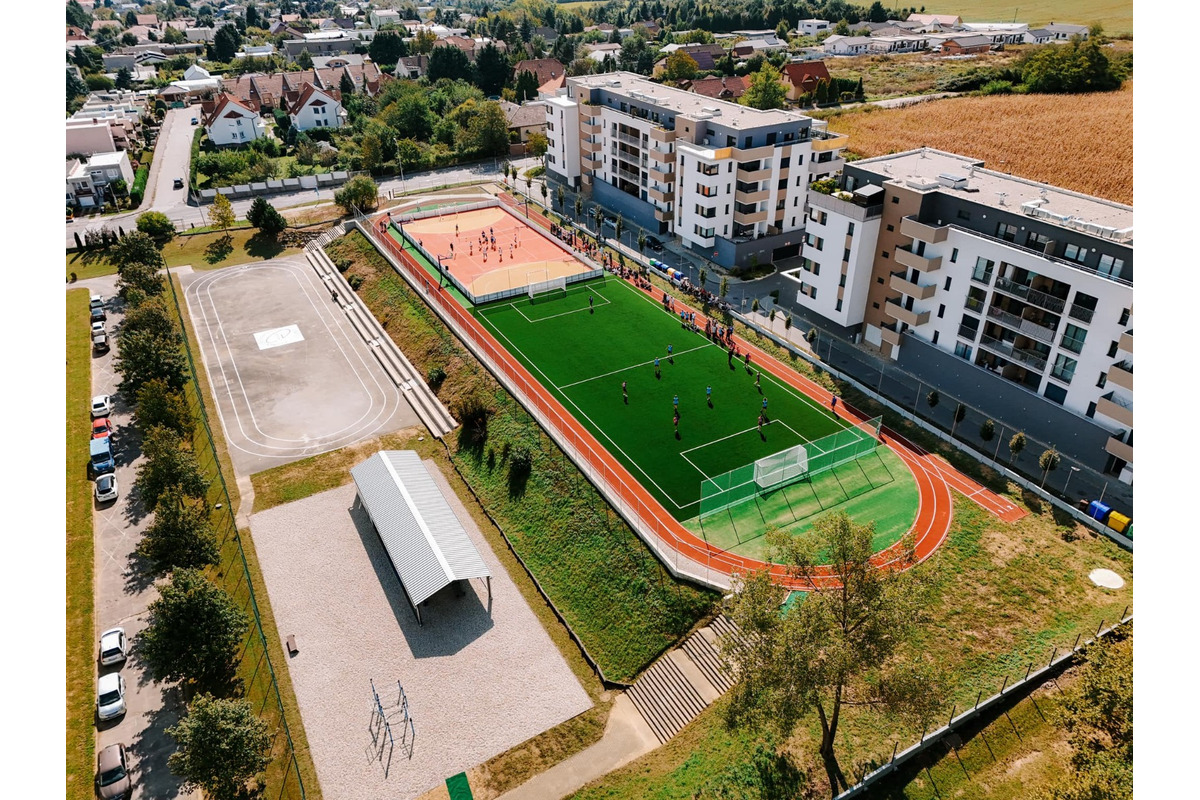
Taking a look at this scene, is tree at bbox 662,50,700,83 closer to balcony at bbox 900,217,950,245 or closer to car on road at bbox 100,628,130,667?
balcony at bbox 900,217,950,245

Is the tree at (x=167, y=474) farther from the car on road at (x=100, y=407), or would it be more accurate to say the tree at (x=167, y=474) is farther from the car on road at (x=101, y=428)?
the car on road at (x=100, y=407)

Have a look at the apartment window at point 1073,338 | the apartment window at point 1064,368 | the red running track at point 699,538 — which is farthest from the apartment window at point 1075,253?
the red running track at point 699,538

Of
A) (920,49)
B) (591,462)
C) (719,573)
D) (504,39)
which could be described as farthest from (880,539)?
(504,39)

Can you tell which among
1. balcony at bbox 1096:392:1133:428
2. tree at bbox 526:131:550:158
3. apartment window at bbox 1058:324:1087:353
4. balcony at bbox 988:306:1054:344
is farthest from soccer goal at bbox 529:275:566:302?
balcony at bbox 1096:392:1133:428

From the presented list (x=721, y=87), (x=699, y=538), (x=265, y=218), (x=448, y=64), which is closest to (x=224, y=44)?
(x=448, y=64)

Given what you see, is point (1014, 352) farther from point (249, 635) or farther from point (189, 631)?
point (189, 631)

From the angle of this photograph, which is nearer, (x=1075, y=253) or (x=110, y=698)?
(x=110, y=698)

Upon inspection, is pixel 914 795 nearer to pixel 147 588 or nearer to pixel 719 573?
pixel 719 573

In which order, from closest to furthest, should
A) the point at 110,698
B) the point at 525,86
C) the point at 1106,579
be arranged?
1. the point at 110,698
2. the point at 1106,579
3. the point at 525,86
